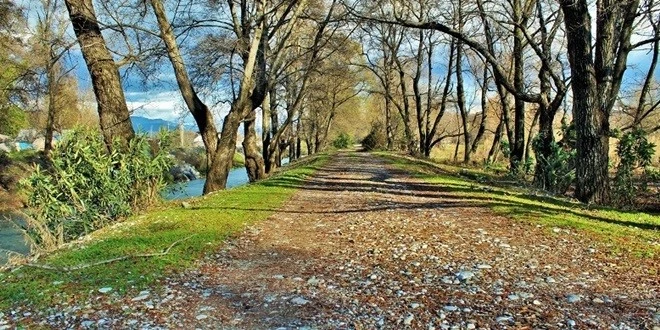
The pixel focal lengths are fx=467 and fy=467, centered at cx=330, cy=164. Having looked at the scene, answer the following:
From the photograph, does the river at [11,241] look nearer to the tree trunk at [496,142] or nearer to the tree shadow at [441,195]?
the tree shadow at [441,195]

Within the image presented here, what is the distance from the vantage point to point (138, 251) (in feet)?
16.8

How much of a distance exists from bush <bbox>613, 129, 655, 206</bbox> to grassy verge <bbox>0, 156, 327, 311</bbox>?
852 cm

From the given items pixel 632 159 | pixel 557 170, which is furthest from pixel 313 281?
pixel 632 159

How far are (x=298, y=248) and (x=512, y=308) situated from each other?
8.92ft

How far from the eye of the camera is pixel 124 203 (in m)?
7.81

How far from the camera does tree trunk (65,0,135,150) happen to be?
8.96m

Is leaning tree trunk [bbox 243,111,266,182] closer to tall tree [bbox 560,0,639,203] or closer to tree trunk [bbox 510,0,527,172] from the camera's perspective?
tree trunk [bbox 510,0,527,172]

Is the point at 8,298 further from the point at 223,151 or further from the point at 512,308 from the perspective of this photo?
the point at 223,151

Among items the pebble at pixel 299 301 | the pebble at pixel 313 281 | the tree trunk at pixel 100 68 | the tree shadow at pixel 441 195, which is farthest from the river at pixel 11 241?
the pebble at pixel 299 301

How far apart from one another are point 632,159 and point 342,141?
144 ft

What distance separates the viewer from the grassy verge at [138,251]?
3.96m

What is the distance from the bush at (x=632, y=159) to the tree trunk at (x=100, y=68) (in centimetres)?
1127

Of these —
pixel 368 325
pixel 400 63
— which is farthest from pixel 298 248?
pixel 400 63

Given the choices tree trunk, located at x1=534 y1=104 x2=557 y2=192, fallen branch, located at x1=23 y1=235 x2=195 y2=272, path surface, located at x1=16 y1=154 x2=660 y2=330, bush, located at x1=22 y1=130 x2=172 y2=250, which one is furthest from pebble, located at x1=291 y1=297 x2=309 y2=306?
tree trunk, located at x1=534 y1=104 x2=557 y2=192
